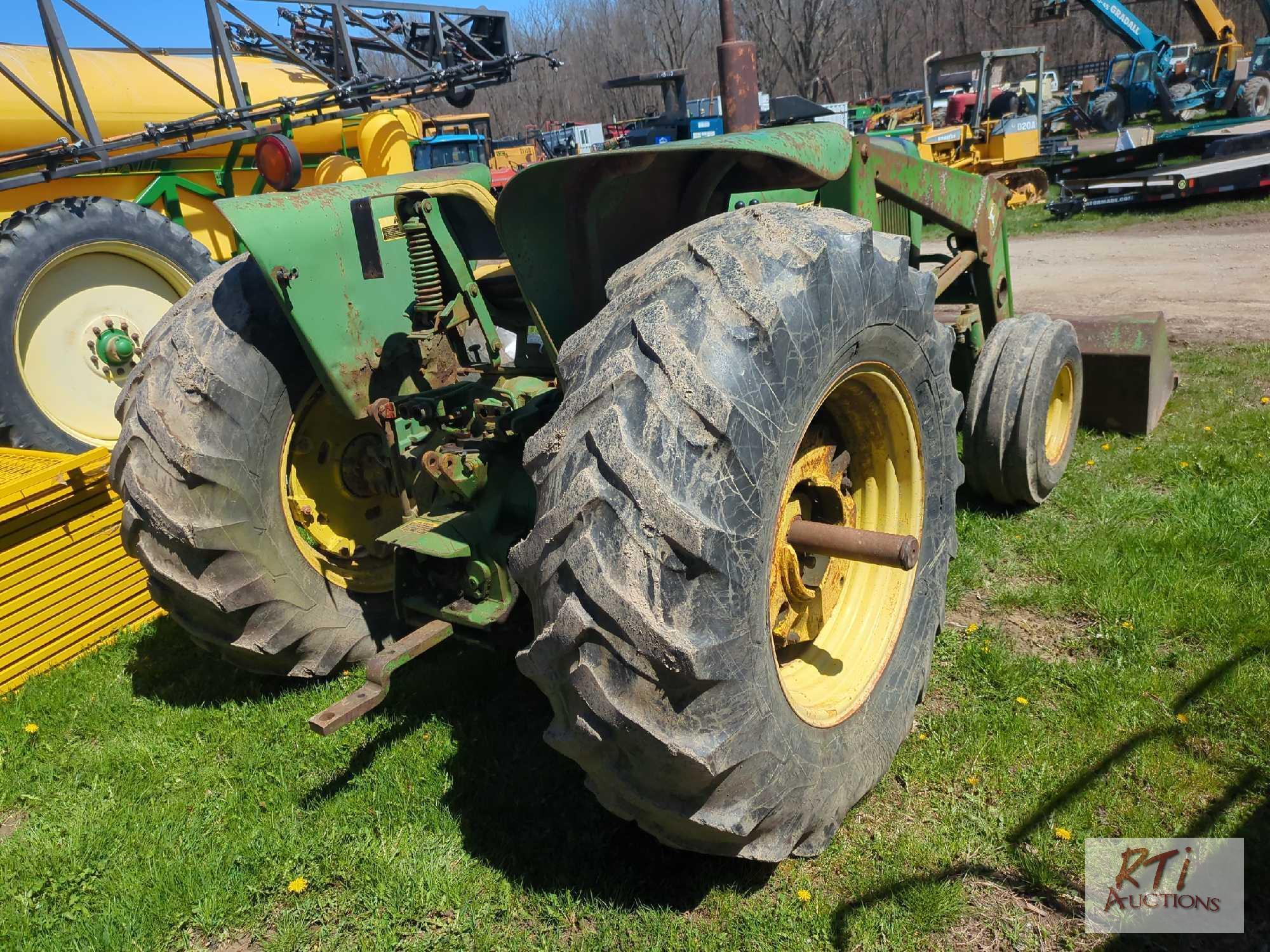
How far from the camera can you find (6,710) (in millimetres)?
3703

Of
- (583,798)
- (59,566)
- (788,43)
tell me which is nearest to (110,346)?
(59,566)

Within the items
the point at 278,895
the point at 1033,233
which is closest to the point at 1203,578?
the point at 278,895

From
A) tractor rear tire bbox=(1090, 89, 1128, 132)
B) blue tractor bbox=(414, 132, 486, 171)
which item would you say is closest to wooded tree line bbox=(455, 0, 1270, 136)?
tractor rear tire bbox=(1090, 89, 1128, 132)

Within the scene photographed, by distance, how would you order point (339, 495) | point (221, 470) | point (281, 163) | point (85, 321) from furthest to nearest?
1. point (85, 321)
2. point (339, 495)
3. point (281, 163)
4. point (221, 470)

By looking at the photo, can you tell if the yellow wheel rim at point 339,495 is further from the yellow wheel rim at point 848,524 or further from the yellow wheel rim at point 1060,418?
the yellow wheel rim at point 1060,418

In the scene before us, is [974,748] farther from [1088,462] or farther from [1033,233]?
[1033,233]

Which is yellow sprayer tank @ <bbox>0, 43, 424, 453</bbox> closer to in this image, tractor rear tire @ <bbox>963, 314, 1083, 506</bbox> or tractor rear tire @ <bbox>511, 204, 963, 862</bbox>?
tractor rear tire @ <bbox>511, 204, 963, 862</bbox>

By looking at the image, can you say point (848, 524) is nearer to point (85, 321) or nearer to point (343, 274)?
point (343, 274)

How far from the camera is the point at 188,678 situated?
151 inches

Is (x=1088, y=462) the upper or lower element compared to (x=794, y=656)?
lower

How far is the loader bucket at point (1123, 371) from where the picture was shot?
16.5ft

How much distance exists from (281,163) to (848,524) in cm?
226

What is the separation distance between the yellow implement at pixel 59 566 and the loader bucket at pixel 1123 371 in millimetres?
4980

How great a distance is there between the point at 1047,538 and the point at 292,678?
3.27m
